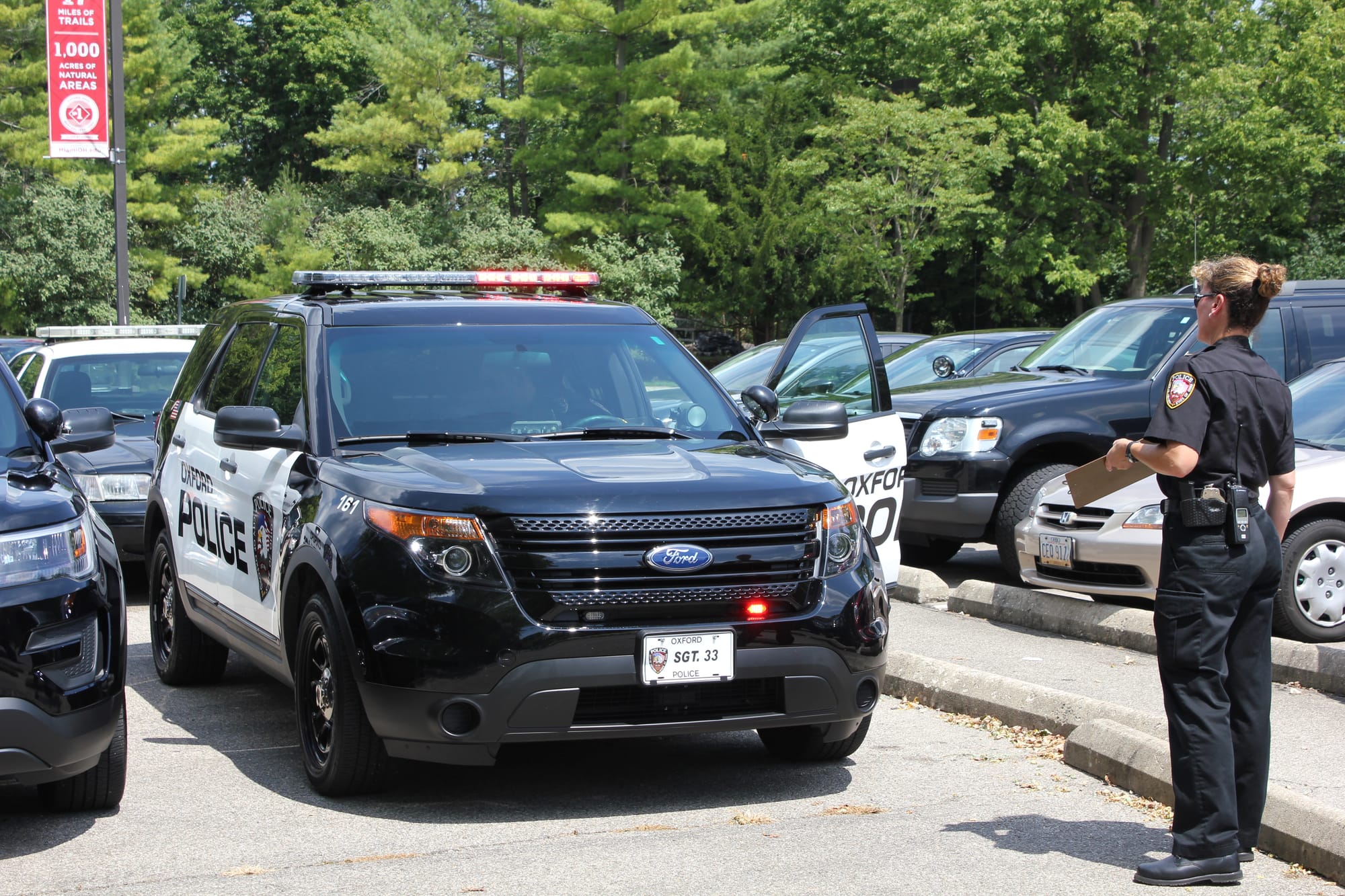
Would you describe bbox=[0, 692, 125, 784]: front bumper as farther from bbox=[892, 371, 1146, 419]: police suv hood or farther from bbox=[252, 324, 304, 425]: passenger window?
bbox=[892, 371, 1146, 419]: police suv hood

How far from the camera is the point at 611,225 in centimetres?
4438

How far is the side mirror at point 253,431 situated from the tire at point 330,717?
656 mm

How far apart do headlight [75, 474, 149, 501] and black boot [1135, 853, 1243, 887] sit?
7691 millimetres

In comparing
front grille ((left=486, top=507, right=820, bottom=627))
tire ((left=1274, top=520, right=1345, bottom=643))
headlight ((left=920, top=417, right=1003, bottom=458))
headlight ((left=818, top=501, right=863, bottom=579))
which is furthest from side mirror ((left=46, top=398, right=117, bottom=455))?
tire ((left=1274, top=520, right=1345, bottom=643))

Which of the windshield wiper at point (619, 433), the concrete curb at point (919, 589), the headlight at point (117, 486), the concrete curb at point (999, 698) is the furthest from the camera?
the headlight at point (117, 486)

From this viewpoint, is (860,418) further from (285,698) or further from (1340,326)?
(1340,326)

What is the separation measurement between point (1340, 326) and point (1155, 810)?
6705 mm

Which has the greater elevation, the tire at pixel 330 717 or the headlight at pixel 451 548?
the headlight at pixel 451 548

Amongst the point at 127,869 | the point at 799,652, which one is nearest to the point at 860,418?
the point at 799,652

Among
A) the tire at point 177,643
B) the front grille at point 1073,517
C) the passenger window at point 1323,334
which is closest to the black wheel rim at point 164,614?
the tire at point 177,643

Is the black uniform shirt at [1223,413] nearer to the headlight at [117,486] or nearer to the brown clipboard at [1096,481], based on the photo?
the brown clipboard at [1096,481]

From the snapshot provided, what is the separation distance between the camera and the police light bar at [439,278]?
6801 millimetres

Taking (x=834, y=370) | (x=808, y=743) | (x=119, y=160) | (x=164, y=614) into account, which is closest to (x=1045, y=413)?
(x=834, y=370)

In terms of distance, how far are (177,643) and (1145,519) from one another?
5140 mm
